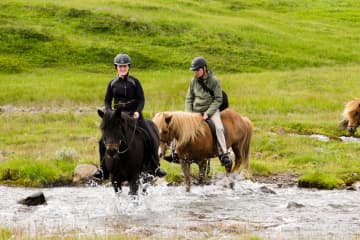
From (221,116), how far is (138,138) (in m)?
3.77

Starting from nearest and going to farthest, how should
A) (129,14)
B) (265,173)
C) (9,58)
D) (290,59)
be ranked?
(265,173), (9,58), (290,59), (129,14)

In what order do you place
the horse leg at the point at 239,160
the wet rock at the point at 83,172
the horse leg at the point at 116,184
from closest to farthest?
1. the horse leg at the point at 116,184
2. the horse leg at the point at 239,160
3. the wet rock at the point at 83,172

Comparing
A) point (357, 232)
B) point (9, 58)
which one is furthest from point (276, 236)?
point (9, 58)

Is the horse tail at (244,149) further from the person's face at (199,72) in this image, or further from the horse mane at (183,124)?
the person's face at (199,72)

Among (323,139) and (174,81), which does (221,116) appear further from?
(174,81)

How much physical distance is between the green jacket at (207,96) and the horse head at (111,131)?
3983 millimetres

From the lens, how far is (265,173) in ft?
63.1

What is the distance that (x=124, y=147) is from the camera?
45.2ft

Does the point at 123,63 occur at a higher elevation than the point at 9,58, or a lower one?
higher

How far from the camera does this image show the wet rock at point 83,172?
18.1 meters

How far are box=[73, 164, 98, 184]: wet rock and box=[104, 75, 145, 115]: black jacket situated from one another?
4009 mm

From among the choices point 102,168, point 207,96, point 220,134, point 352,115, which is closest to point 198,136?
point 220,134

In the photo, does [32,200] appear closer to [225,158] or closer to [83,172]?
[83,172]

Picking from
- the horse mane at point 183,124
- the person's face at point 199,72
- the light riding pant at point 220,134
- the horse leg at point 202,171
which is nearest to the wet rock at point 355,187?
the light riding pant at point 220,134
